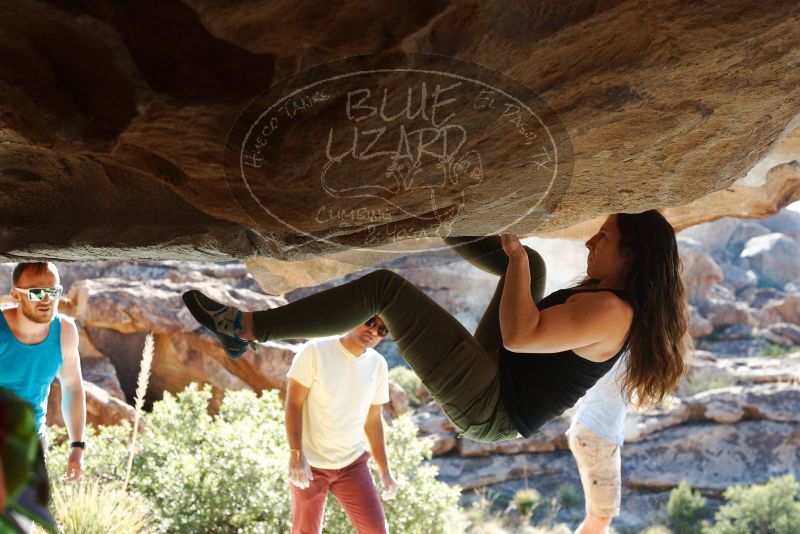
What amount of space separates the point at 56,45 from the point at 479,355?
4.72 feet

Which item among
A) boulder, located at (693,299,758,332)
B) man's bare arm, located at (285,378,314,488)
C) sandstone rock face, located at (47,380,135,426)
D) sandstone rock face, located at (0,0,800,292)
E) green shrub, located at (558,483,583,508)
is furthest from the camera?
boulder, located at (693,299,758,332)

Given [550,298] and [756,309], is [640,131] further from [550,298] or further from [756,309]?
[756,309]

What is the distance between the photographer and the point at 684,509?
347 inches

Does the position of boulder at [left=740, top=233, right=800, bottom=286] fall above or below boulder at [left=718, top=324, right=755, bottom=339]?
above

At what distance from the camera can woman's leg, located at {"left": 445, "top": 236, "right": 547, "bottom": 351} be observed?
2.42 meters

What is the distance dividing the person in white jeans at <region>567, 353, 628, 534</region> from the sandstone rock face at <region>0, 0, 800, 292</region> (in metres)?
2.12

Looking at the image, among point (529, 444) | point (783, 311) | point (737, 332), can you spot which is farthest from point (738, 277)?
point (529, 444)

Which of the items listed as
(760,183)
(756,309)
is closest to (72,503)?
(760,183)

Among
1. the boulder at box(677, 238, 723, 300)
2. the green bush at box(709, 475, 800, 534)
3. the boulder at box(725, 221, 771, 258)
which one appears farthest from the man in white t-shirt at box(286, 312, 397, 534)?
the boulder at box(725, 221, 771, 258)

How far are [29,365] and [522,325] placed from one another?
1891mm

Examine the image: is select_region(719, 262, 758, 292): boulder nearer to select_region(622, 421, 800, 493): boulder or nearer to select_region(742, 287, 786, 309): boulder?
select_region(742, 287, 786, 309): boulder

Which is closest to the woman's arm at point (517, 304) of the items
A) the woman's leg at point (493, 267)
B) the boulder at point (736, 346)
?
the woman's leg at point (493, 267)

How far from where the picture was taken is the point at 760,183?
4.22 meters

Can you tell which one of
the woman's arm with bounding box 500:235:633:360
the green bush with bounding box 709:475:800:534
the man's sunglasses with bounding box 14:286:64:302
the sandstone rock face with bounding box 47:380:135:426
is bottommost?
the green bush with bounding box 709:475:800:534
